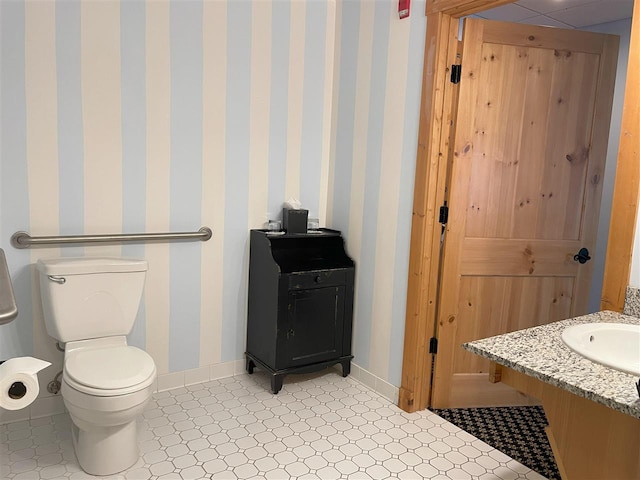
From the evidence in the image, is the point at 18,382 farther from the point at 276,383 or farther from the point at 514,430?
the point at 514,430

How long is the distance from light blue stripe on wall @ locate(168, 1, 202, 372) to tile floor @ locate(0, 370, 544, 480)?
1.13 feet

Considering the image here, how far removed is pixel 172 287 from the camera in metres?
2.87

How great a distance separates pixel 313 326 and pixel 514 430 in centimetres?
120

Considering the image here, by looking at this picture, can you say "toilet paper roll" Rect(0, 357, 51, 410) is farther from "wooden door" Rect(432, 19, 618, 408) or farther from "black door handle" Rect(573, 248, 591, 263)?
"black door handle" Rect(573, 248, 591, 263)

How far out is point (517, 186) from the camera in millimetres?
2785

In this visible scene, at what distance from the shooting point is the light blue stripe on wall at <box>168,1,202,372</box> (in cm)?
274

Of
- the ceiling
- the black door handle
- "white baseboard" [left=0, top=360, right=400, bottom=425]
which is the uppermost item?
the ceiling

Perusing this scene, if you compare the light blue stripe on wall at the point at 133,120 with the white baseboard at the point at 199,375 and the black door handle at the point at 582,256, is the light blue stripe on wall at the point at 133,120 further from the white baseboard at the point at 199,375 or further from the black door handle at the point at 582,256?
the black door handle at the point at 582,256

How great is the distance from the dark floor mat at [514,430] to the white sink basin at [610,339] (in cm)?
91

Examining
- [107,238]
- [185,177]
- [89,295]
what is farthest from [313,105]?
[89,295]

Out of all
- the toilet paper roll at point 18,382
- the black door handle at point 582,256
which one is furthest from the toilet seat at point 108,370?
the black door handle at point 582,256

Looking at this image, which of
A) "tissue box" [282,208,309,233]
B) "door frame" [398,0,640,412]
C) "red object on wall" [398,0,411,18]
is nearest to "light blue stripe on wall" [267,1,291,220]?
"tissue box" [282,208,309,233]

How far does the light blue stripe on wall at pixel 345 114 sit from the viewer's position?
311cm

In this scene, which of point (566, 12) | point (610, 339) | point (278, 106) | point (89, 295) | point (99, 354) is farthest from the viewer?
point (566, 12)
